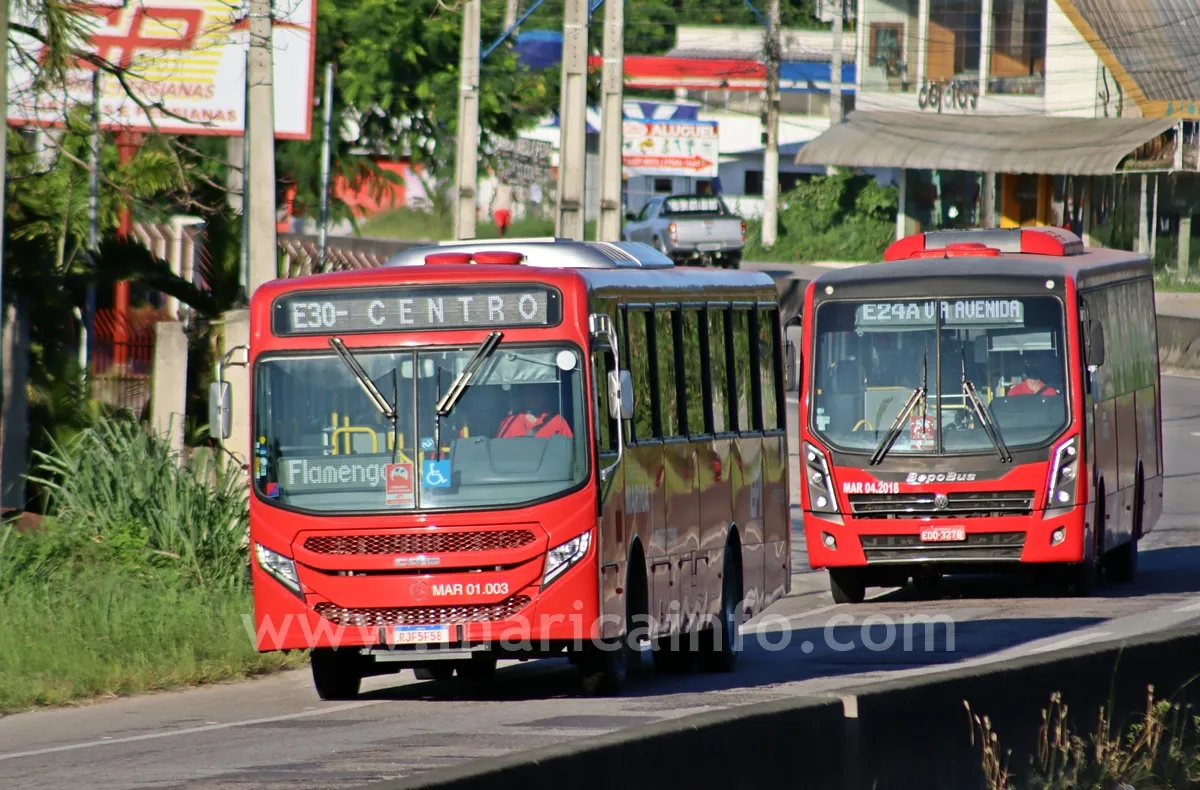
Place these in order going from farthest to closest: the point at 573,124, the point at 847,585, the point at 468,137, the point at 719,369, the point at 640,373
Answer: the point at 468,137 < the point at 573,124 < the point at 847,585 < the point at 719,369 < the point at 640,373

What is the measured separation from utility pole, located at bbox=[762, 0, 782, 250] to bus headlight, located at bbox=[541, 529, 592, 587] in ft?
206

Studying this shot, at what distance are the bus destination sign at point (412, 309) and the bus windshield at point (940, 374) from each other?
22.4 ft

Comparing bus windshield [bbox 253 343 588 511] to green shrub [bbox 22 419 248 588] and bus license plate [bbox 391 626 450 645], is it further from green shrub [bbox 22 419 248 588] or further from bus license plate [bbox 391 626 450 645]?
green shrub [bbox 22 419 248 588]

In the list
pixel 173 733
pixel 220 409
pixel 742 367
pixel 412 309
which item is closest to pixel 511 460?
pixel 412 309

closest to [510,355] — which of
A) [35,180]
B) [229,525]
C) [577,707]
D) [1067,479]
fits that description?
[577,707]

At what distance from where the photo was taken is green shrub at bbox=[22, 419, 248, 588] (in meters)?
16.6

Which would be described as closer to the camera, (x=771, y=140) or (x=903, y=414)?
(x=903, y=414)

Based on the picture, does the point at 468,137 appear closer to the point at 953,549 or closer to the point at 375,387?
the point at 953,549

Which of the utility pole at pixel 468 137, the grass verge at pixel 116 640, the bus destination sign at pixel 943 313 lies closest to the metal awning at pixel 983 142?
the utility pole at pixel 468 137

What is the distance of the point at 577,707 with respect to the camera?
12055 millimetres

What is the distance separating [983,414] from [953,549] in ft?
3.73

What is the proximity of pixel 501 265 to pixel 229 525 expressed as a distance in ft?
17.0

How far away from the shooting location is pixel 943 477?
18.2m

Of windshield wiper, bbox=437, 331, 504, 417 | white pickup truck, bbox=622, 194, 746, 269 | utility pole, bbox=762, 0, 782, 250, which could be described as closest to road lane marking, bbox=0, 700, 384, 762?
windshield wiper, bbox=437, 331, 504, 417
